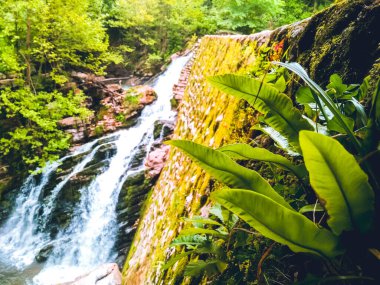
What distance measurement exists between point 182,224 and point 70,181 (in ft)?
21.5

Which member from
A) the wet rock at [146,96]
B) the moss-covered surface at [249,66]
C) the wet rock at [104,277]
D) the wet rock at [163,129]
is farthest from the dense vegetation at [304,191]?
the wet rock at [146,96]

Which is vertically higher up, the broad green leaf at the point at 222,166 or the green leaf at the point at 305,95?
the green leaf at the point at 305,95

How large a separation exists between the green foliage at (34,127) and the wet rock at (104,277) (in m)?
4.54

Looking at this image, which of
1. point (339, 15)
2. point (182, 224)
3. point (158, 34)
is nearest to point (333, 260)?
point (339, 15)

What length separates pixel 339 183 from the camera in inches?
29.2

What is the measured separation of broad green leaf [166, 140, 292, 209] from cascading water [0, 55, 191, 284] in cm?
Answer: 619

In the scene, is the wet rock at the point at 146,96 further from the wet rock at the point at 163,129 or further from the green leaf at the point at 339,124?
the green leaf at the point at 339,124

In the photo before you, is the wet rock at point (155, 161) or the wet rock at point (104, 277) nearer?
the wet rock at point (104, 277)

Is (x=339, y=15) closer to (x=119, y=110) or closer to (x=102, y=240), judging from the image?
(x=102, y=240)

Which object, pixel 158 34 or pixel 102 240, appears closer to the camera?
pixel 102 240

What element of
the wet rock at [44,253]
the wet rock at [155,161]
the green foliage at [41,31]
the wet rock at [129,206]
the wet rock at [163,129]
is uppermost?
the green foliage at [41,31]

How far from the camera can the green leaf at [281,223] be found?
75 cm

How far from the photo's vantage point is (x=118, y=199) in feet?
23.8

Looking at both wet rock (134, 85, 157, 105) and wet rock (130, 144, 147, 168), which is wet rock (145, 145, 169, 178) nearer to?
wet rock (130, 144, 147, 168)
